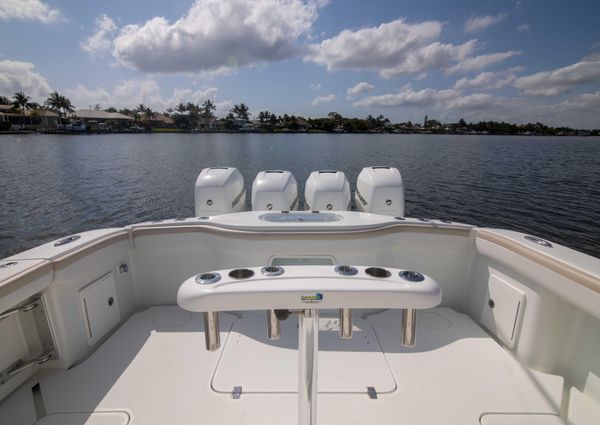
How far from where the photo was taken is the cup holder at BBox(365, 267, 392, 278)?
0.79 meters

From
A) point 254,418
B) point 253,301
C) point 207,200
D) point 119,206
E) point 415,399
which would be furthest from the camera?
point 119,206

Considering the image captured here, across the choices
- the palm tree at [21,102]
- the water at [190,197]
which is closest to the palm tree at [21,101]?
the palm tree at [21,102]

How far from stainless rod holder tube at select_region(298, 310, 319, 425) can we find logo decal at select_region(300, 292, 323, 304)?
0.04 m

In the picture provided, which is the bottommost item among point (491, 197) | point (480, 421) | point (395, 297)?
point (491, 197)

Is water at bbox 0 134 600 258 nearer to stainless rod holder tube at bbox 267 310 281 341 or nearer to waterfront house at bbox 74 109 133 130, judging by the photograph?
stainless rod holder tube at bbox 267 310 281 341

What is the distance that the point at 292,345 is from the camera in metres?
1.82

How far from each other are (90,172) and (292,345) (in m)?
13.0

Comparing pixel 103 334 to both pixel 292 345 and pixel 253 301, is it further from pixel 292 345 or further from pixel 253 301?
pixel 253 301

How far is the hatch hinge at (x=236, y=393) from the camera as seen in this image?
1.46 m

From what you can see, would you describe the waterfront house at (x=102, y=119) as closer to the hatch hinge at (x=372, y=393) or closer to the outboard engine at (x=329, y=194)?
the outboard engine at (x=329, y=194)

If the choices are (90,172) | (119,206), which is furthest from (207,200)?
(90,172)

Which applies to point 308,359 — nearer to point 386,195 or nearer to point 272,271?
point 272,271

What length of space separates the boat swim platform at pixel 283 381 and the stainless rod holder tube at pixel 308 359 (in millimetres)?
680

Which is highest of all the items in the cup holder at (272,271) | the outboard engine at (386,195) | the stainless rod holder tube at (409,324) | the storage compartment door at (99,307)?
the cup holder at (272,271)
